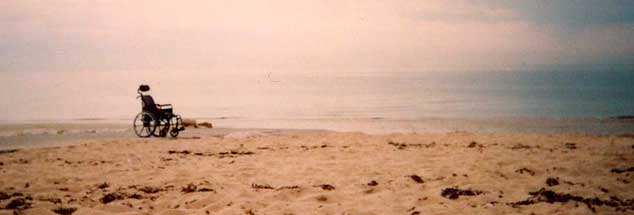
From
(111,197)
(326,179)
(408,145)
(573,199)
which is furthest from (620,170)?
(111,197)

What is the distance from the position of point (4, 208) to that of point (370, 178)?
182 inches

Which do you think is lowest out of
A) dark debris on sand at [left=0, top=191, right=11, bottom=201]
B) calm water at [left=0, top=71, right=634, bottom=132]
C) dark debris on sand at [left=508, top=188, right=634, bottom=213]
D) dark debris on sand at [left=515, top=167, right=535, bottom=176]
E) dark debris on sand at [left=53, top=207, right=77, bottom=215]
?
dark debris on sand at [left=508, top=188, right=634, bottom=213]

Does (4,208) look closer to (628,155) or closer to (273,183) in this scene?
(273,183)

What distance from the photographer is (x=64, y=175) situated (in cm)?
735

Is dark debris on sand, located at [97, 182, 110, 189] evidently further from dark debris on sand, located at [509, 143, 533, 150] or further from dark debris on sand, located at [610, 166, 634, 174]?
dark debris on sand, located at [509, 143, 533, 150]

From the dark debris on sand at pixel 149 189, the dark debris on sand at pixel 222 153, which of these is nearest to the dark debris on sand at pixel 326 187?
the dark debris on sand at pixel 149 189

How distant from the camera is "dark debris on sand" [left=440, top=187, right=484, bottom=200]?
5553 millimetres

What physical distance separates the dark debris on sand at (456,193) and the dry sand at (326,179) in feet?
0.08

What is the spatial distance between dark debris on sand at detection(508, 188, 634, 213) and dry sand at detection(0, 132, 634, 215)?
0.04 feet

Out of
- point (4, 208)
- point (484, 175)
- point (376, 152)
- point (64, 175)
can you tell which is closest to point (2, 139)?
point (64, 175)

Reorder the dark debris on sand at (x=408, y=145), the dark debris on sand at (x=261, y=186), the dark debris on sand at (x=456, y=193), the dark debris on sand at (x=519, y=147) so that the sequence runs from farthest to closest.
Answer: the dark debris on sand at (x=408, y=145) < the dark debris on sand at (x=519, y=147) < the dark debris on sand at (x=261, y=186) < the dark debris on sand at (x=456, y=193)

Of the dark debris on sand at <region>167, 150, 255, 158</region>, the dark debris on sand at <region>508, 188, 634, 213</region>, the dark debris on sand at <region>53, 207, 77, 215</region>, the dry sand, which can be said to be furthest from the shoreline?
the dark debris on sand at <region>508, 188, 634, 213</region>

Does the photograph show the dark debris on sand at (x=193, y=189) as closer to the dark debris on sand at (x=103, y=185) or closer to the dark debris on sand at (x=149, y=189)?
the dark debris on sand at (x=149, y=189)

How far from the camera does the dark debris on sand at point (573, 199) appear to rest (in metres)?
5.02
